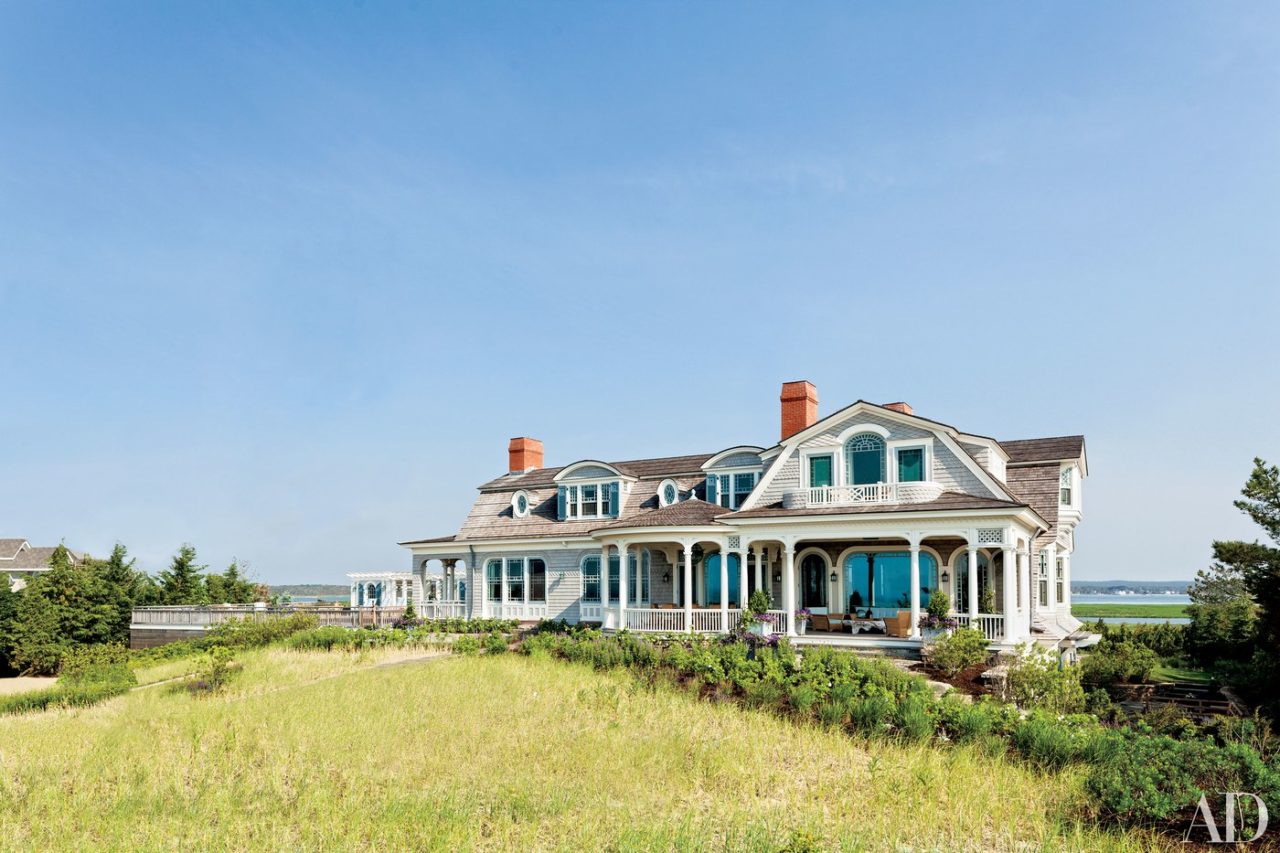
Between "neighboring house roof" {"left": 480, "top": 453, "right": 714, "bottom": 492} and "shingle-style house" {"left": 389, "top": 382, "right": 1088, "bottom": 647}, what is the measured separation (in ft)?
0.30

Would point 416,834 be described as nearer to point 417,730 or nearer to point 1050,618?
point 417,730

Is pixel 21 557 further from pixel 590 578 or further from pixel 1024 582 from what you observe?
pixel 1024 582

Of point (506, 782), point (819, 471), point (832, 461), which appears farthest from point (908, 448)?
point (506, 782)

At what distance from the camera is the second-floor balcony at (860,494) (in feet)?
83.4

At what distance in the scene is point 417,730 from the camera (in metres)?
13.9

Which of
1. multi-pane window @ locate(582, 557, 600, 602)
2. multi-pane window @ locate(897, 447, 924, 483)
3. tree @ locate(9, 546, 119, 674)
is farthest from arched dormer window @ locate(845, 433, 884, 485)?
tree @ locate(9, 546, 119, 674)

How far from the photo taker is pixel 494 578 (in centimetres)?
3503

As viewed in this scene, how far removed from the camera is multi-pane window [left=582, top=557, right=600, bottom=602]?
1284 inches

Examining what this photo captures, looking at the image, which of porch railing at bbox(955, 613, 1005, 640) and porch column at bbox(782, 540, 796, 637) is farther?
porch column at bbox(782, 540, 796, 637)

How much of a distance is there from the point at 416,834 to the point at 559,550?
24295 mm

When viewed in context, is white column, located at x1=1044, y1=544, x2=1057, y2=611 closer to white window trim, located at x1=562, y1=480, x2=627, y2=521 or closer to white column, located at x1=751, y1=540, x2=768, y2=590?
white column, located at x1=751, y1=540, x2=768, y2=590

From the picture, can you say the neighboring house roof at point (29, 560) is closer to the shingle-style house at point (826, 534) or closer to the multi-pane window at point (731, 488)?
the shingle-style house at point (826, 534)

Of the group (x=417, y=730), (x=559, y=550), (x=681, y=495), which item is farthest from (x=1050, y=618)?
(x=417, y=730)

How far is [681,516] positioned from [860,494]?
5311 millimetres
